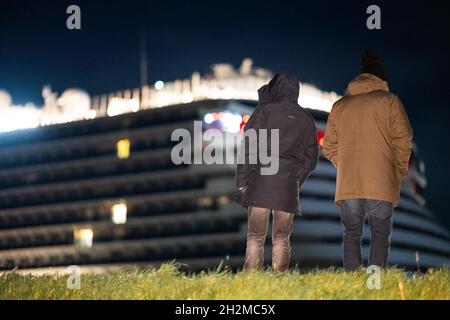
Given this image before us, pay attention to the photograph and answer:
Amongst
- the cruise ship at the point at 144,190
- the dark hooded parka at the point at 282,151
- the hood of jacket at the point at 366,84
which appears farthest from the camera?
the cruise ship at the point at 144,190

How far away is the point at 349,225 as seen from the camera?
11469mm

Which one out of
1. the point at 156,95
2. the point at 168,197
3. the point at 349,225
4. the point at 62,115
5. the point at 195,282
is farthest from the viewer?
the point at 62,115

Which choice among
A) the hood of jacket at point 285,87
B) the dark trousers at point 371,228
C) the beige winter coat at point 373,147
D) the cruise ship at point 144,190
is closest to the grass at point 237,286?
the dark trousers at point 371,228

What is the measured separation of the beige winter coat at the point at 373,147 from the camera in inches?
448

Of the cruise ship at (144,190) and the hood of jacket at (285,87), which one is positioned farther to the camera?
the cruise ship at (144,190)

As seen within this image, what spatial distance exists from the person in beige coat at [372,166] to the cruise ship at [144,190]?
84397mm

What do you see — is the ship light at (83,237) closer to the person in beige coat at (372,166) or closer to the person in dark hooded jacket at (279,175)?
the person in dark hooded jacket at (279,175)

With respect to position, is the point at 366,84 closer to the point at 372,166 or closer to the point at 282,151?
the point at 372,166

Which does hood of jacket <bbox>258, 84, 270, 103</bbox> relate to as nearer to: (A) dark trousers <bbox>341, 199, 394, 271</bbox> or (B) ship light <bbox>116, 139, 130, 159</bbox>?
(A) dark trousers <bbox>341, 199, 394, 271</bbox>

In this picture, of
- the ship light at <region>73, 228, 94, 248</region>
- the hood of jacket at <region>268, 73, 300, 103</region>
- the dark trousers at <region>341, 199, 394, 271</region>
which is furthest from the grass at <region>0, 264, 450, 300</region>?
the ship light at <region>73, 228, 94, 248</region>

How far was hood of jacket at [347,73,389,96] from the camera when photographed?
1183cm
